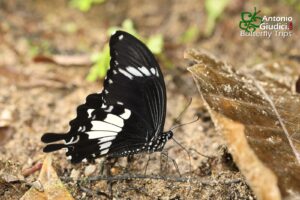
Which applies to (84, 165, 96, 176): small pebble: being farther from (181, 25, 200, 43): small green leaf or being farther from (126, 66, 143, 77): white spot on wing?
(181, 25, 200, 43): small green leaf

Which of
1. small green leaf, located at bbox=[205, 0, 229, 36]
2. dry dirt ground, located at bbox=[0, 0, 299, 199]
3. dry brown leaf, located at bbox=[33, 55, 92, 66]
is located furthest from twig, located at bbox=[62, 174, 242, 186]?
small green leaf, located at bbox=[205, 0, 229, 36]

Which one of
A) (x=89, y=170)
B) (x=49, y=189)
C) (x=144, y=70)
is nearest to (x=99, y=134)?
(x=89, y=170)

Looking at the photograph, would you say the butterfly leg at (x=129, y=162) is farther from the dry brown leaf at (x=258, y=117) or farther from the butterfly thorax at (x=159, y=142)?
the dry brown leaf at (x=258, y=117)

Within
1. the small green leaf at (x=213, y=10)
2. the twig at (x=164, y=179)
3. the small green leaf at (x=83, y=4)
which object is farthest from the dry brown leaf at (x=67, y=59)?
the twig at (x=164, y=179)

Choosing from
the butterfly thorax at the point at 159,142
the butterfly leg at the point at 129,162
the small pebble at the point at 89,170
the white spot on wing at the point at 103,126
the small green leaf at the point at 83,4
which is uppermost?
the small green leaf at the point at 83,4

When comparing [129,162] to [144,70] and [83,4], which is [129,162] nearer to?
[144,70]

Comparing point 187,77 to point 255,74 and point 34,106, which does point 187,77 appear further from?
point 34,106
